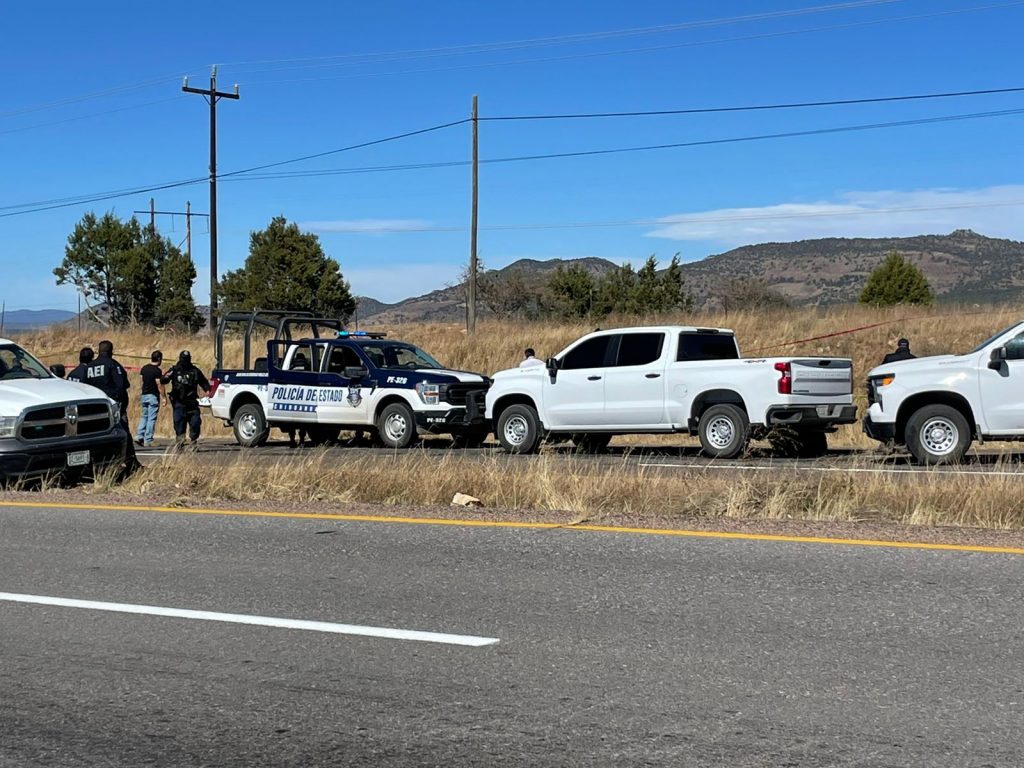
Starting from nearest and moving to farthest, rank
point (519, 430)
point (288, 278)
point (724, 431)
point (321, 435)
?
point (724, 431)
point (519, 430)
point (321, 435)
point (288, 278)

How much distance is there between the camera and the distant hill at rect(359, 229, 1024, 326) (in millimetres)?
109438

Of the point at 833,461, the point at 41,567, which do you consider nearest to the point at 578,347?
the point at 833,461

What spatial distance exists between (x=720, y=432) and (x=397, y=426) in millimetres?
6414

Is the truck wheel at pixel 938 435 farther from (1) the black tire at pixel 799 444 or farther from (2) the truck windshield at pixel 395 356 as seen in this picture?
(2) the truck windshield at pixel 395 356

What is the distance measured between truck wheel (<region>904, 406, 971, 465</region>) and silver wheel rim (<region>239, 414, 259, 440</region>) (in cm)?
1236

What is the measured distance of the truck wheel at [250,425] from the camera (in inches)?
902

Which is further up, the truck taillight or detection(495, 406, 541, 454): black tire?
the truck taillight

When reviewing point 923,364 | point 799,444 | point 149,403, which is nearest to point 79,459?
point 149,403

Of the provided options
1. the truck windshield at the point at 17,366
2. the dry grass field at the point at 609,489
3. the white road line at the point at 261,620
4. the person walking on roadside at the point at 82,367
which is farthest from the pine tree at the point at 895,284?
the white road line at the point at 261,620

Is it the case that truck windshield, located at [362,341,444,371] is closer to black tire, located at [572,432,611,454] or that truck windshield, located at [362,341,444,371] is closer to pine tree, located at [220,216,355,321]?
black tire, located at [572,432,611,454]

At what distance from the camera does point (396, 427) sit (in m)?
21.4

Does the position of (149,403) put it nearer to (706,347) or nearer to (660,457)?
(660,457)

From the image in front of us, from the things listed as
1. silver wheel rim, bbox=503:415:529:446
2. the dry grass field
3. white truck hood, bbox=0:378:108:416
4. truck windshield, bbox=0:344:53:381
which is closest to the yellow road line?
the dry grass field

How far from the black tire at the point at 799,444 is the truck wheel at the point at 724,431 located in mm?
852
